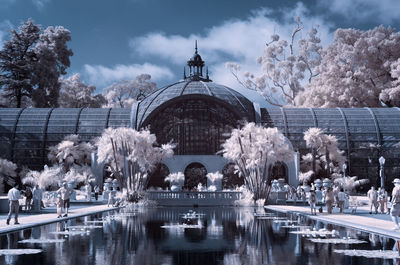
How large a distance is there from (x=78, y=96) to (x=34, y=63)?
43.2 ft

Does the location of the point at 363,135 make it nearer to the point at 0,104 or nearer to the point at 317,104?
the point at 317,104

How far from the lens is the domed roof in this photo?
56.5 meters

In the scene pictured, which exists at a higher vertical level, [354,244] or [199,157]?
[199,157]

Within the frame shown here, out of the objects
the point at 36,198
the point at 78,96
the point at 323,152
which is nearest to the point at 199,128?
the point at 323,152

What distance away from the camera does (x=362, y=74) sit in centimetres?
6831

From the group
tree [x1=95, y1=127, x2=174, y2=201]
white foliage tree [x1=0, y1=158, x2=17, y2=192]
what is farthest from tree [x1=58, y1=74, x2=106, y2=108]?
tree [x1=95, y1=127, x2=174, y2=201]

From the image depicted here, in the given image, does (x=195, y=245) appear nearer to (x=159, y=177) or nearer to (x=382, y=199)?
(x=382, y=199)

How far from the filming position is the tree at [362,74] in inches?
2689

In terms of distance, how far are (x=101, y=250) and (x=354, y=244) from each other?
7.37 meters

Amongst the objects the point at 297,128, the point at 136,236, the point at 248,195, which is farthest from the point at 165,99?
the point at 136,236

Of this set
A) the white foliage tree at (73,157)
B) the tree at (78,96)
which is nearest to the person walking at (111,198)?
the white foliage tree at (73,157)

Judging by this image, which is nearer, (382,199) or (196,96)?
(382,199)

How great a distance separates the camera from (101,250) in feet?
42.5

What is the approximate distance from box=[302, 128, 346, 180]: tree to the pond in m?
35.5
